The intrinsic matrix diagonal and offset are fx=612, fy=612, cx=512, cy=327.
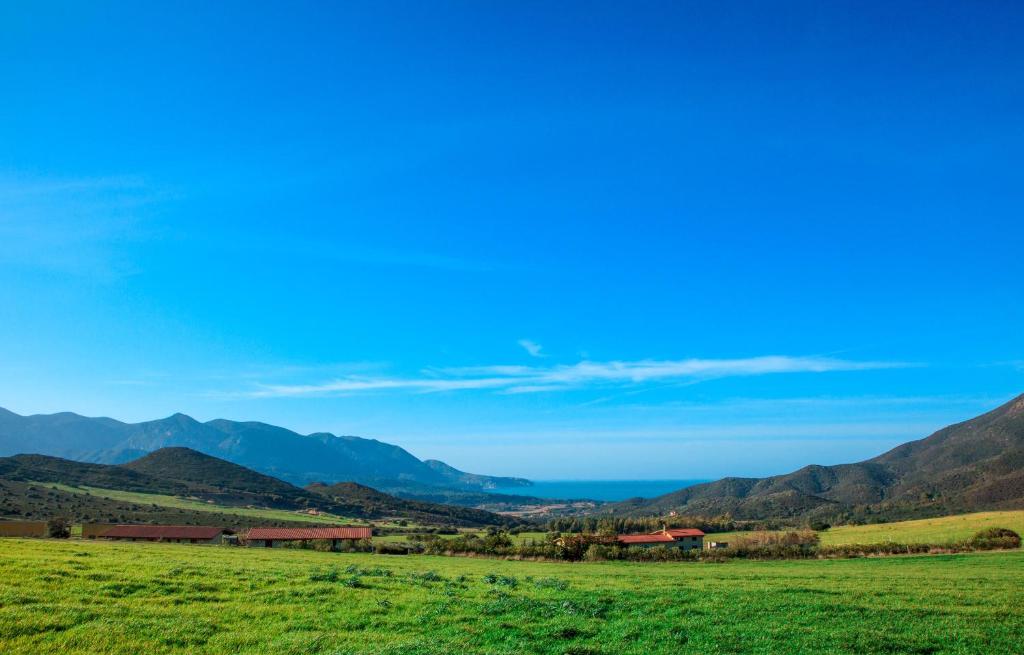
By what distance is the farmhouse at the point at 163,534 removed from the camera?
5725 centimetres

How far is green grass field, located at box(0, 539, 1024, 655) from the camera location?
1347 cm

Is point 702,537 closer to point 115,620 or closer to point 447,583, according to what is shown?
point 447,583

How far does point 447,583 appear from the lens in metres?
23.7

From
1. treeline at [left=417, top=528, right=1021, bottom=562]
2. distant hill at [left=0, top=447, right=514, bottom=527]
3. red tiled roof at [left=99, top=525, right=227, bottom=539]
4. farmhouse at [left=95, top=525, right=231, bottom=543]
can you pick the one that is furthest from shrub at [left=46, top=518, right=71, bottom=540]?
distant hill at [left=0, top=447, right=514, bottom=527]

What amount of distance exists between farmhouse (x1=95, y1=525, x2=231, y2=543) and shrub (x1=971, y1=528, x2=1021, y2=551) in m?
69.3

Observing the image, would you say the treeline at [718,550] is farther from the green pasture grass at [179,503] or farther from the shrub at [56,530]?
the green pasture grass at [179,503]

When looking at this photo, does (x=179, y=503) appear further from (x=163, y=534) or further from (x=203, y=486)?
(x=163, y=534)

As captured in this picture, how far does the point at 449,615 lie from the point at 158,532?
56930 millimetres

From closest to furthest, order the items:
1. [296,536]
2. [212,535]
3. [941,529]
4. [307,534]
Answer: [941,529], [212,535], [296,536], [307,534]

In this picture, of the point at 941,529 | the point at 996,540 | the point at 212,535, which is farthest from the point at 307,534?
the point at 941,529

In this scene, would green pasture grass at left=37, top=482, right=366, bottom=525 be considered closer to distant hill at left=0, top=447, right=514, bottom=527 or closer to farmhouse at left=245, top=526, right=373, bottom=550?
distant hill at left=0, top=447, right=514, bottom=527

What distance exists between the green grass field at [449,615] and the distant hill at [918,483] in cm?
8812

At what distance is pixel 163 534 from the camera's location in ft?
200

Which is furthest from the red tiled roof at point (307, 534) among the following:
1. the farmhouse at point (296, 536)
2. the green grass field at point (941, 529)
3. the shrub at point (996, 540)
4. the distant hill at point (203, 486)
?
the shrub at point (996, 540)
